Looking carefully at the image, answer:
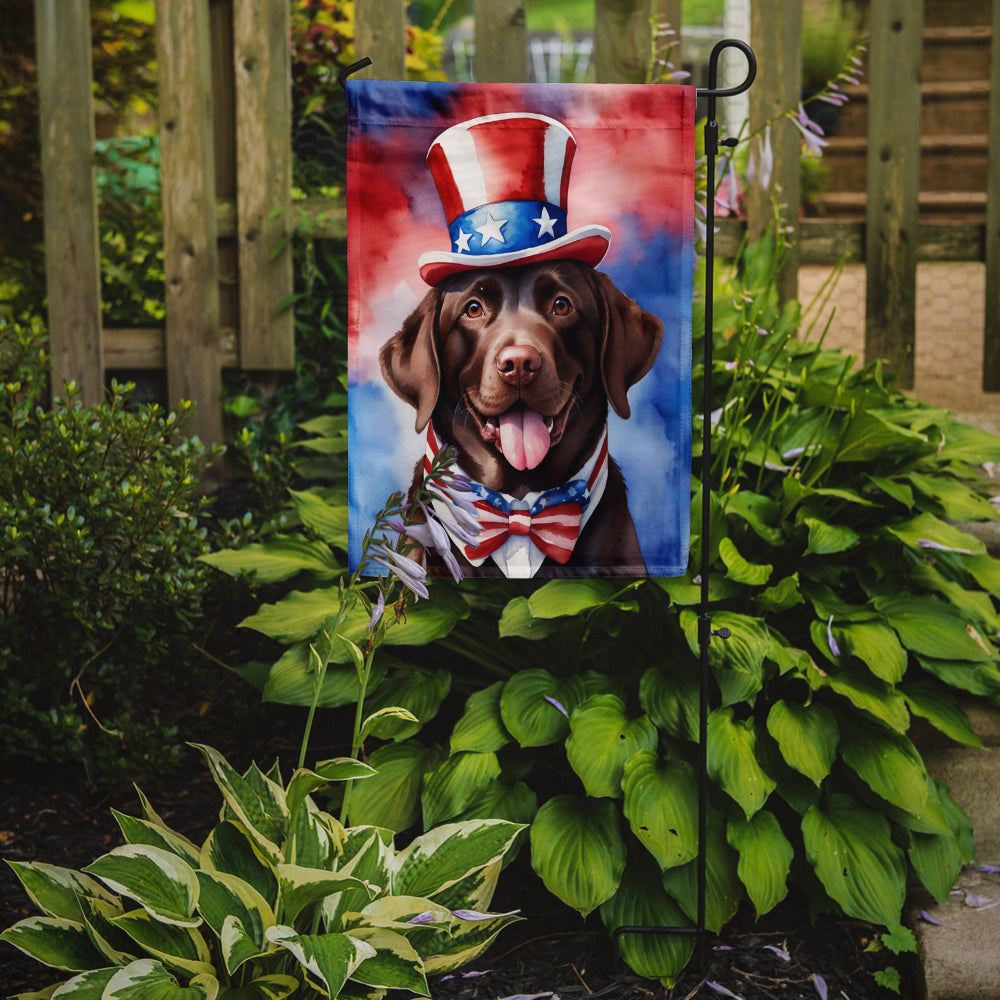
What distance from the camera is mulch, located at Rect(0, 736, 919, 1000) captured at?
1781 millimetres

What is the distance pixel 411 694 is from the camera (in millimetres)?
2033

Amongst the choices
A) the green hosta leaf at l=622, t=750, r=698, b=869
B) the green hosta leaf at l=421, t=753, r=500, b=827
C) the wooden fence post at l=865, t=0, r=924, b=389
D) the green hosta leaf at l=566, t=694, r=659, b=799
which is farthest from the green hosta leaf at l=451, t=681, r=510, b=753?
the wooden fence post at l=865, t=0, r=924, b=389

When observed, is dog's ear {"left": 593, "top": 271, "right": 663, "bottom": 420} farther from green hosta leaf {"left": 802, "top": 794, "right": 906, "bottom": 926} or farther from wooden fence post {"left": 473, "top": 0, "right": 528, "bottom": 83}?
wooden fence post {"left": 473, "top": 0, "right": 528, "bottom": 83}

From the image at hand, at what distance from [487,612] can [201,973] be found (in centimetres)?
105

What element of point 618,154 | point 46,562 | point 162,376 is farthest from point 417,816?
point 162,376

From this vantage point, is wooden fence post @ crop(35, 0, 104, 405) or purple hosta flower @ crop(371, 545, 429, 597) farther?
wooden fence post @ crop(35, 0, 104, 405)

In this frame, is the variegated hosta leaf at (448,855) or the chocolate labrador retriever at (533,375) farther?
the chocolate labrador retriever at (533,375)

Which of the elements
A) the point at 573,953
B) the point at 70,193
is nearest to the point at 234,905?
the point at 573,953

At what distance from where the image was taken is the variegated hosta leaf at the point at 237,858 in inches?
62.4

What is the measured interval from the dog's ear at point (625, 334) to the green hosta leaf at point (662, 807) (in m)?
0.72

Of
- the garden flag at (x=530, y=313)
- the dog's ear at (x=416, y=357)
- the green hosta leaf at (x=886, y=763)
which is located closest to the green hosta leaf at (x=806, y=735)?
the green hosta leaf at (x=886, y=763)

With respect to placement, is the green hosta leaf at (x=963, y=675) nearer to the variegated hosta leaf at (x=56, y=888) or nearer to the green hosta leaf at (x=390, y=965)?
the green hosta leaf at (x=390, y=965)

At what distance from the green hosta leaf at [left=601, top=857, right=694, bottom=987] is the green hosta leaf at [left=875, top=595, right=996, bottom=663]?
0.70 metres

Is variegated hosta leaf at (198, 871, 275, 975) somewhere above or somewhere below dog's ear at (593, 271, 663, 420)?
below
